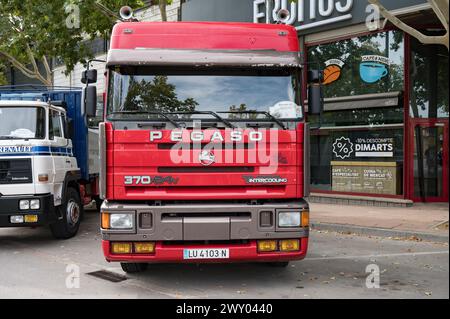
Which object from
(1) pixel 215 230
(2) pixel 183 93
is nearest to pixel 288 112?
(2) pixel 183 93

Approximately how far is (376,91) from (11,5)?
11.3 m

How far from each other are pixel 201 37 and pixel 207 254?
101 inches

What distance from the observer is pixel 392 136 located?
1305 centimetres

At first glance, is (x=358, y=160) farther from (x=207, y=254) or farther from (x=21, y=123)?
(x=207, y=254)

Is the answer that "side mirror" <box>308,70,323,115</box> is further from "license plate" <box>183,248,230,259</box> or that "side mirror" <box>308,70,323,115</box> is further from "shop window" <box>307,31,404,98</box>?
"shop window" <box>307,31,404,98</box>

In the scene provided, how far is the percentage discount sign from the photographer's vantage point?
13984mm

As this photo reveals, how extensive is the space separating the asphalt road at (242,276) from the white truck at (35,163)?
631 millimetres

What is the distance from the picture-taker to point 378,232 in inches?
381

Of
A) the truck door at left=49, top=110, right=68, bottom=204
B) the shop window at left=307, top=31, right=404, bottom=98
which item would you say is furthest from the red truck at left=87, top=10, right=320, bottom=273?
the shop window at left=307, top=31, right=404, bottom=98

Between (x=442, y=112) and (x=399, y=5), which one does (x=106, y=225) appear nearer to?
(x=399, y=5)

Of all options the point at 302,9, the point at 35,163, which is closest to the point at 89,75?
the point at 35,163

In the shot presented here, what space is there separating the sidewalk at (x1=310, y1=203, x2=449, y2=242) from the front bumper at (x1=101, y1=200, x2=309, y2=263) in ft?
14.1

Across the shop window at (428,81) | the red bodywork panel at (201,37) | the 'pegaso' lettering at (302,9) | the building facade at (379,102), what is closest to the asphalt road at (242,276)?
the red bodywork panel at (201,37)

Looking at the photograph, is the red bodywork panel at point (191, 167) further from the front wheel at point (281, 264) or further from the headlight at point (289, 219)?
the front wheel at point (281, 264)
